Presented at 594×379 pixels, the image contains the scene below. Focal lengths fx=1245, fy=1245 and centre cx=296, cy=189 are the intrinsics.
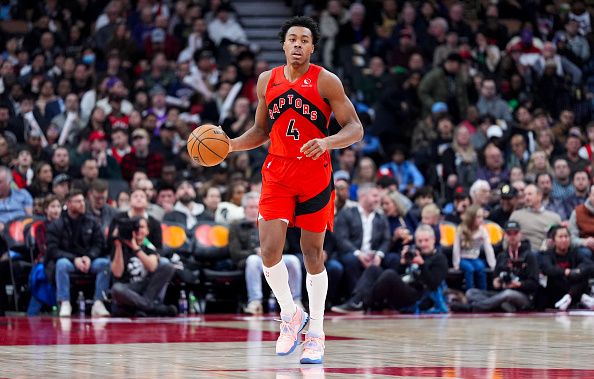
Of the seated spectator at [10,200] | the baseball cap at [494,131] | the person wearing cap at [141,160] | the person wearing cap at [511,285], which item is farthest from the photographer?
the baseball cap at [494,131]

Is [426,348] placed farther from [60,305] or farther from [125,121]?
[125,121]

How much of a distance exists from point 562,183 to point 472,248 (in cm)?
232

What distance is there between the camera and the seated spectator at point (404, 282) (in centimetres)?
1466

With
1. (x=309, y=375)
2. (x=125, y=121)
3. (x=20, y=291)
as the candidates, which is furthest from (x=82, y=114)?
(x=309, y=375)

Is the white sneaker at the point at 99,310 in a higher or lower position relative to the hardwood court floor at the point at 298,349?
higher

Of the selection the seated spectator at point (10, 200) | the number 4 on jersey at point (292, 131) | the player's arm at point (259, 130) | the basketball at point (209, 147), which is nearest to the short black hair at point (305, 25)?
the player's arm at point (259, 130)

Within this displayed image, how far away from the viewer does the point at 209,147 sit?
848 centimetres

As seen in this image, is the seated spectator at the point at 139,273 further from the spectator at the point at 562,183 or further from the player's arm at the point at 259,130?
the spectator at the point at 562,183

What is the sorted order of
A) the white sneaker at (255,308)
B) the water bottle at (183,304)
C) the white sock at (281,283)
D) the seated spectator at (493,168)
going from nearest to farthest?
the white sock at (281,283)
the white sneaker at (255,308)
the water bottle at (183,304)
the seated spectator at (493,168)

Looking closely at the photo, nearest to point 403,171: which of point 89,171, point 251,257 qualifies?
point 251,257

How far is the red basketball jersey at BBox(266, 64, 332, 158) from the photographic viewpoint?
8422mm

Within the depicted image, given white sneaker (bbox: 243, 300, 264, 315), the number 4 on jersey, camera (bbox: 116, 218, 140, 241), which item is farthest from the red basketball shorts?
white sneaker (bbox: 243, 300, 264, 315)

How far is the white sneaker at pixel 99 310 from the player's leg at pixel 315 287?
568 centimetres

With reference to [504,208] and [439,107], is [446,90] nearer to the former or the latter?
[439,107]
